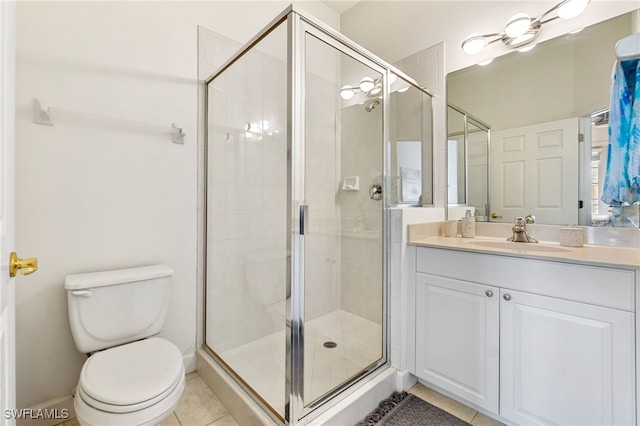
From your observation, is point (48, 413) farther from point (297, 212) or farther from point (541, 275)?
point (541, 275)

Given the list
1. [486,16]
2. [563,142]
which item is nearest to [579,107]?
[563,142]

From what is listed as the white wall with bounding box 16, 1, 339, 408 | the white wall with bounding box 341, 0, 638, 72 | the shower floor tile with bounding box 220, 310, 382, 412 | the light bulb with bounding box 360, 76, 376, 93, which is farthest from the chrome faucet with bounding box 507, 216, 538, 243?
the white wall with bounding box 16, 1, 339, 408

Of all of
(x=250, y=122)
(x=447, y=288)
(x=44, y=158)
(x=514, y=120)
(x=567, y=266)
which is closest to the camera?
(x=567, y=266)

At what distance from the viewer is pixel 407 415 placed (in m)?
1.46

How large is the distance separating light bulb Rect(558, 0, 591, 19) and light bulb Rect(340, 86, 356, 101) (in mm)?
1141

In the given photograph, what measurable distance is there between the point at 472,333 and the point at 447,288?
0.77 ft

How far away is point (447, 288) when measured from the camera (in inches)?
59.3

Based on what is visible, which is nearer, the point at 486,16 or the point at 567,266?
the point at 567,266

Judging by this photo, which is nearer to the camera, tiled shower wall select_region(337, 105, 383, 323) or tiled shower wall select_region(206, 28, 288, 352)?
tiled shower wall select_region(206, 28, 288, 352)

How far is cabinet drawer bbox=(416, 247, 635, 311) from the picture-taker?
1.06m

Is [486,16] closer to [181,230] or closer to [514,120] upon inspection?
[514,120]

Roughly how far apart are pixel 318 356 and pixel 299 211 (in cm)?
82

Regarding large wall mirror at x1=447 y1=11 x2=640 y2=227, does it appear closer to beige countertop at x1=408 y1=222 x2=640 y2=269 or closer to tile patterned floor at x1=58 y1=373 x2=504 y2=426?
beige countertop at x1=408 y1=222 x2=640 y2=269

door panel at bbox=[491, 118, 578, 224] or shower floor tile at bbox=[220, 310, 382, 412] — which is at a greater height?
door panel at bbox=[491, 118, 578, 224]
